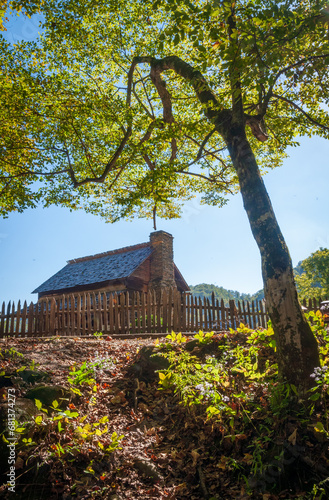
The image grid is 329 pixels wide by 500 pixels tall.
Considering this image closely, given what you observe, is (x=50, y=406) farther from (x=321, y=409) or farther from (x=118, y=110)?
(x=118, y=110)

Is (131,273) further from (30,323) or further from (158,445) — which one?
(158,445)

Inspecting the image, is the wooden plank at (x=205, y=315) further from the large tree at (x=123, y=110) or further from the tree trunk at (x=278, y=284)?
the tree trunk at (x=278, y=284)

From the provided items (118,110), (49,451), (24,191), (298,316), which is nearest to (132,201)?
(118,110)

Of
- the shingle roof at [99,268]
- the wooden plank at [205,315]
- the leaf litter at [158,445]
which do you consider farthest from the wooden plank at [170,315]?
the shingle roof at [99,268]

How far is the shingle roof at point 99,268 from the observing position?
2081cm

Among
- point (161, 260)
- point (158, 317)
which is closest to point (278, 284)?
point (158, 317)

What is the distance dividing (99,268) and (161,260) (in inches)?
216

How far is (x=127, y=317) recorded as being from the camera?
12.0 meters

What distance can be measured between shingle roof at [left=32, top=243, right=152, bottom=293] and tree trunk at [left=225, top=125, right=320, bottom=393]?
615 inches

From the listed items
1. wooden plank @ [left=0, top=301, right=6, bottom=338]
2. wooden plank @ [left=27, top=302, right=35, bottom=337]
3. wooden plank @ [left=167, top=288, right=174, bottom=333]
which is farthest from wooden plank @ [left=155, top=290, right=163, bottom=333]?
wooden plank @ [left=0, top=301, right=6, bottom=338]

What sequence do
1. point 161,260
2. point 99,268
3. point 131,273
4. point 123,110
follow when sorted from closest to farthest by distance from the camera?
1. point 123,110
2. point 131,273
3. point 161,260
4. point 99,268

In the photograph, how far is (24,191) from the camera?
13320 mm

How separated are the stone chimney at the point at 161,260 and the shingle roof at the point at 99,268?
0.62 meters

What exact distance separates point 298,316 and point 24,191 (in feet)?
41.3
